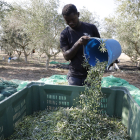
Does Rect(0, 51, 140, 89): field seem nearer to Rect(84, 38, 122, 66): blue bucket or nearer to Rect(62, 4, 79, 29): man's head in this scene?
Rect(84, 38, 122, 66): blue bucket

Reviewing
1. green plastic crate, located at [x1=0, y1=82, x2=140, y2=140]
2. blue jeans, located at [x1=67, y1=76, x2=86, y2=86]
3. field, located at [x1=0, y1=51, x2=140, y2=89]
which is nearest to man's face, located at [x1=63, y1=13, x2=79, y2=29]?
blue jeans, located at [x1=67, y1=76, x2=86, y2=86]

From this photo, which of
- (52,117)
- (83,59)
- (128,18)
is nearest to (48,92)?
(52,117)

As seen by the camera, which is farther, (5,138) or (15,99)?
(15,99)

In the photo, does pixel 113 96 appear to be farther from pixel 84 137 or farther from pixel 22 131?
pixel 22 131

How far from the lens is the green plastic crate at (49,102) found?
5.99 ft

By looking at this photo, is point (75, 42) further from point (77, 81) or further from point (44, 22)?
point (44, 22)

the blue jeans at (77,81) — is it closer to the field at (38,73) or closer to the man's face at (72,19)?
the man's face at (72,19)

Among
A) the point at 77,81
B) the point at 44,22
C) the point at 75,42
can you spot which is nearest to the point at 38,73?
the point at 44,22

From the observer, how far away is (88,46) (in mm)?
2244

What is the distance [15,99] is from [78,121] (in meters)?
0.89

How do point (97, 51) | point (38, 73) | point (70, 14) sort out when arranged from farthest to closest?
1. point (38, 73)
2. point (97, 51)
3. point (70, 14)

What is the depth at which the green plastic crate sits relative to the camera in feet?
5.99

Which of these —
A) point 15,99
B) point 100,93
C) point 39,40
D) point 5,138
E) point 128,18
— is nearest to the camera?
point 5,138

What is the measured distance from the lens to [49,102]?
2463mm
